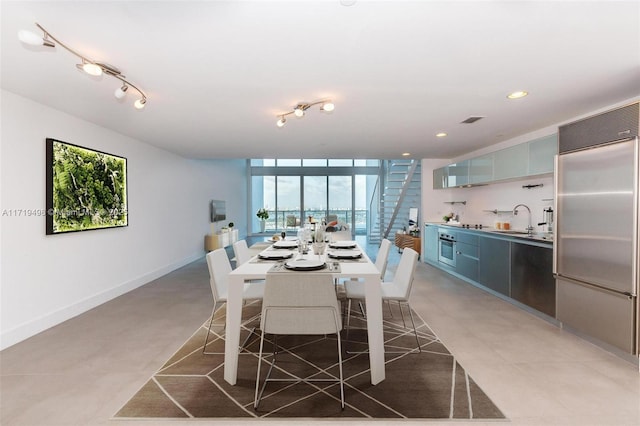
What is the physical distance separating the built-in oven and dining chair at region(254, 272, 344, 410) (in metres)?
4.24

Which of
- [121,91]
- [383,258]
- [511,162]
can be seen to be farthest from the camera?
[511,162]

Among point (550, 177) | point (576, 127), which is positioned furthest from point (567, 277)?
point (550, 177)

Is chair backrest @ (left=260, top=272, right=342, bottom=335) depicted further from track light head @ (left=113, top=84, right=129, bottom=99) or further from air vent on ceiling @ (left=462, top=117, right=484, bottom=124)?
air vent on ceiling @ (left=462, top=117, right=484, bottom=124)

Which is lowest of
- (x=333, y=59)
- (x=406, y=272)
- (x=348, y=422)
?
(x=348, y=422)

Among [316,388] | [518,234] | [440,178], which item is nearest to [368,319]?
[316,388]

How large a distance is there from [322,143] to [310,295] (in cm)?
356

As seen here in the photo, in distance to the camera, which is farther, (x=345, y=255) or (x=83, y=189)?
(x=83, y=189)

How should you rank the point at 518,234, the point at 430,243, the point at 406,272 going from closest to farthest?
the point at 406,272 < the point at 518,234 < the point at 430,243

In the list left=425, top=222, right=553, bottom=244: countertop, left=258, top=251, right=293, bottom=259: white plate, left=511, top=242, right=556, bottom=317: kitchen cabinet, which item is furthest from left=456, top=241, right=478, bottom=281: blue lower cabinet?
left=258, top=251, right=293, bottom=259: white plate

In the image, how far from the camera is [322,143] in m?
5.20

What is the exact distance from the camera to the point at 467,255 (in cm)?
518

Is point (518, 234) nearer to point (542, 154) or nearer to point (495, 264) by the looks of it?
point (495, 264)

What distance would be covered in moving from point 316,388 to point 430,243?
510cm

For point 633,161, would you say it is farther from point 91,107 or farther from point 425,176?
point 91,107
